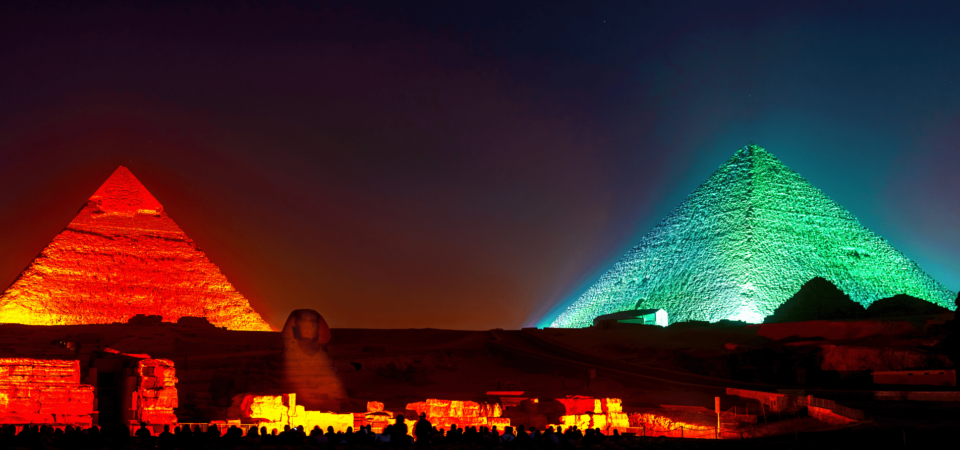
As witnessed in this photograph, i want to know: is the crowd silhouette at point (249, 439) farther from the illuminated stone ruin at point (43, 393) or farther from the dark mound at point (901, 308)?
the dark mound at point (901, 308)

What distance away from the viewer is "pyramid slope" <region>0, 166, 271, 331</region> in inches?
2665

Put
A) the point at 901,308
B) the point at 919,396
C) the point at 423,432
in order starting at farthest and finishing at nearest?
1. the point at 901,308
2. the point at 919,396
3. the point at 423,432

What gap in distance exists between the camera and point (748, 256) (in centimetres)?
7312

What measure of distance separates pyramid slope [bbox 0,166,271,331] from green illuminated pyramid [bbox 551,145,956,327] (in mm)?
24246

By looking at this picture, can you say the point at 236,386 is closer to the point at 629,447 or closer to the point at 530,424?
the point at 530,424

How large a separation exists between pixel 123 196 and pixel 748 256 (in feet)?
139

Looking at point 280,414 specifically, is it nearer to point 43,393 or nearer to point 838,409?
point 43,393

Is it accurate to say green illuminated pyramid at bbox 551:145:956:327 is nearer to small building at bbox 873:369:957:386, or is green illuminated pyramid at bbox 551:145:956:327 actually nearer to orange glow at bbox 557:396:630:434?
small building at bbox 873:369:957:386

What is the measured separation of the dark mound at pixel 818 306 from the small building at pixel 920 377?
24.3 metres

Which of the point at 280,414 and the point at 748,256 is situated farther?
the point at 748,256

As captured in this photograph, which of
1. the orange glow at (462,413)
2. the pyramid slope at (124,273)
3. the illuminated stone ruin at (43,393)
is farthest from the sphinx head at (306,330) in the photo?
the pyramid slope at (124,273)

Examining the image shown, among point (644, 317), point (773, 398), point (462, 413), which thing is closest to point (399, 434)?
point (462, 413)

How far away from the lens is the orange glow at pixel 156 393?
40.3 ft

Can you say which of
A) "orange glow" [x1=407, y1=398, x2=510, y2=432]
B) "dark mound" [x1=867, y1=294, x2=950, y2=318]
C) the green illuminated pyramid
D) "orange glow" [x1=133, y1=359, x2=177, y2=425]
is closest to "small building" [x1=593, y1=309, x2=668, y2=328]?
the green illuminated pyramid
